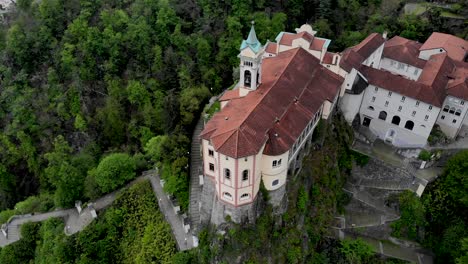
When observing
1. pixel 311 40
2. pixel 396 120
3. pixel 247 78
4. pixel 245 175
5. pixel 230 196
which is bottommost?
pixel 396 120

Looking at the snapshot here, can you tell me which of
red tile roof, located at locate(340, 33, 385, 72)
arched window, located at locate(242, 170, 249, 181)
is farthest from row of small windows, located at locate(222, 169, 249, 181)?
red tile roof, located at locate(340, 33, 385, 72)

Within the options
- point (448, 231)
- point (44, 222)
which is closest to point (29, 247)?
point (44, 222)

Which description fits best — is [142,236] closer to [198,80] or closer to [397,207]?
[198,80]

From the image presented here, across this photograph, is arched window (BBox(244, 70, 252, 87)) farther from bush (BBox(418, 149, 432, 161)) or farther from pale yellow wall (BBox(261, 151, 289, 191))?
bush (BBox(418, 149, 432, 161))

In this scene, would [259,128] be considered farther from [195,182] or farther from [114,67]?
[114,67]

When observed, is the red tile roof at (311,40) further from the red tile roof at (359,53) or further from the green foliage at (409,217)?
the green foliage at (409,217)

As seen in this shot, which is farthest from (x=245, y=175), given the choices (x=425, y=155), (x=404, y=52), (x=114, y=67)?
(x=114, y=67)
